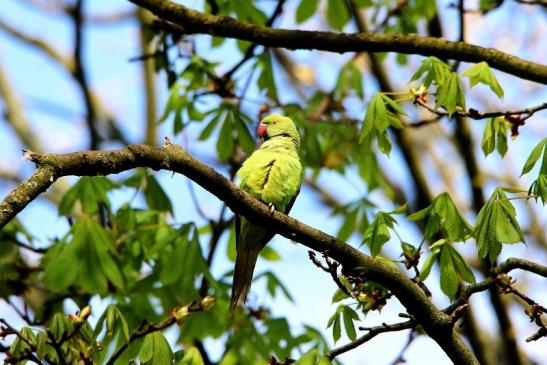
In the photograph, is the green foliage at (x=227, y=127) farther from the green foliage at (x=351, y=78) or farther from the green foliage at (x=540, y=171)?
the green foliage at (x=540, y=171)

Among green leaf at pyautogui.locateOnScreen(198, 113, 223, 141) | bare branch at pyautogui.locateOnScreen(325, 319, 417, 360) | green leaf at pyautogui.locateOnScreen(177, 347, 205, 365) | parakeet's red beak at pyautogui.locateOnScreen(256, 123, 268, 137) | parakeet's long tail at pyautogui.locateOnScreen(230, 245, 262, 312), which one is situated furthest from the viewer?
green leaf at pyautogui.locateOnScreen(198, 113, 223, 141)

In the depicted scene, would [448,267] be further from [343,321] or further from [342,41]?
[342,41]

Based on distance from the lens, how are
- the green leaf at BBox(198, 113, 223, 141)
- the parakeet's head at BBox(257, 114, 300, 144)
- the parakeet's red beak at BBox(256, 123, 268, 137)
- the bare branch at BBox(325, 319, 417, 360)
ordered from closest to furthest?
the bare branch at BBox(325, 319, 417, 360)
the parakeet's head at BBox(257, 114, 300, 144)
the parakeet's red beak at BBox(256, 123, 268, 137)
the green leaf at BBox(198, 113, 223, 141)

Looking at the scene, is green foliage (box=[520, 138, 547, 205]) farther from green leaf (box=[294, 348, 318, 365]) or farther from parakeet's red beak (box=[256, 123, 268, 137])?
parakeet's red beak (box=[256, 123, 268, 137])

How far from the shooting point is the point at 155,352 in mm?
3236

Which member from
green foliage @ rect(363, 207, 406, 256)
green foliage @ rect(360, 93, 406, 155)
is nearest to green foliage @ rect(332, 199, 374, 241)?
green foliage @ rect(363, 207, 406, 256)

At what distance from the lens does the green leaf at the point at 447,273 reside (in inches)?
135

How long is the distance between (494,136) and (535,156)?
1.50 feet

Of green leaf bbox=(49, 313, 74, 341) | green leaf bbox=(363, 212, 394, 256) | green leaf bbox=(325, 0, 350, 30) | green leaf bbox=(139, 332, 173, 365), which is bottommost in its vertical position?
green leaf bbox=(49, 313, 74, 341)

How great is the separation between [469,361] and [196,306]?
126 centimetres

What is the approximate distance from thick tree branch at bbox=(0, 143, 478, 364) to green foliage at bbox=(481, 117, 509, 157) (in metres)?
0.86

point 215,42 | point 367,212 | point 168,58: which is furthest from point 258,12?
point 367,212

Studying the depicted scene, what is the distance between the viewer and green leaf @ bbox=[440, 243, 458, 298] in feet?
11.3

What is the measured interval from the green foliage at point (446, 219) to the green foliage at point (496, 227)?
31cm
